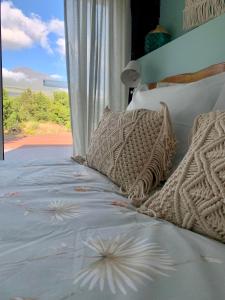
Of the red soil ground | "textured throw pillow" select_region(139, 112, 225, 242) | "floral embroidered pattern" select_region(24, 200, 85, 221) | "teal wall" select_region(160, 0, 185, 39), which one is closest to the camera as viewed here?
"textured throw pillow" select_region(139, 112, 225, 242)

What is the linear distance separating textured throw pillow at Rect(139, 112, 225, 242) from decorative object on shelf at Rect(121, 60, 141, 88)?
175 cm

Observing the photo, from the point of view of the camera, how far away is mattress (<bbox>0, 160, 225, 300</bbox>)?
431 millimetres

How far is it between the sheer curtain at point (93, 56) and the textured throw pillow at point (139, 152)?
1569mm

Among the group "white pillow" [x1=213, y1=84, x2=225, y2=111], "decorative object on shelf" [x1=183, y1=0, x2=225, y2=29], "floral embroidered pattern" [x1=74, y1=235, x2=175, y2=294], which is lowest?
"floral embroidered pattern" [x1=74, y1=235, x2=175, y2=294]

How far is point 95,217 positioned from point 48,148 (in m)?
2.54

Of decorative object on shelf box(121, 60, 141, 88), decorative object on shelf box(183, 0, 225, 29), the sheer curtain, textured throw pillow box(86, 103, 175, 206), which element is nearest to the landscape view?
the sheer curtain

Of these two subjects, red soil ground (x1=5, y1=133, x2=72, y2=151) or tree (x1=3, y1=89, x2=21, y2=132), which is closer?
tree (x1=3, y1=89, x2=21, y2=132)

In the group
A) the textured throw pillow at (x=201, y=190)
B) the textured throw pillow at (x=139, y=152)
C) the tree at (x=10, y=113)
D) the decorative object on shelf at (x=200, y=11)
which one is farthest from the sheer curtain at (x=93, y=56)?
the textured throw pillow at (x=201, y=190)

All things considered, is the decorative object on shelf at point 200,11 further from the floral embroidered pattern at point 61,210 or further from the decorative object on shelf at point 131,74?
the floral embroidered pattern at point 61,210

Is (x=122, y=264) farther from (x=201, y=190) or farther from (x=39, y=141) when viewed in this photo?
(x=39, y=141)

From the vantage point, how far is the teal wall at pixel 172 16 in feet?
7.79

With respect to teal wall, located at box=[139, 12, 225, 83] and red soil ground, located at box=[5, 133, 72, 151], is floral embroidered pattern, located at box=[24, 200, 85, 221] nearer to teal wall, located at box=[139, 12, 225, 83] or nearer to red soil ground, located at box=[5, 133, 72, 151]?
teal wall, located at box=[139, 12, 225, 83]

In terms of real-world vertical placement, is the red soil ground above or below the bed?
above

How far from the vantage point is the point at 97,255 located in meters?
0.54
